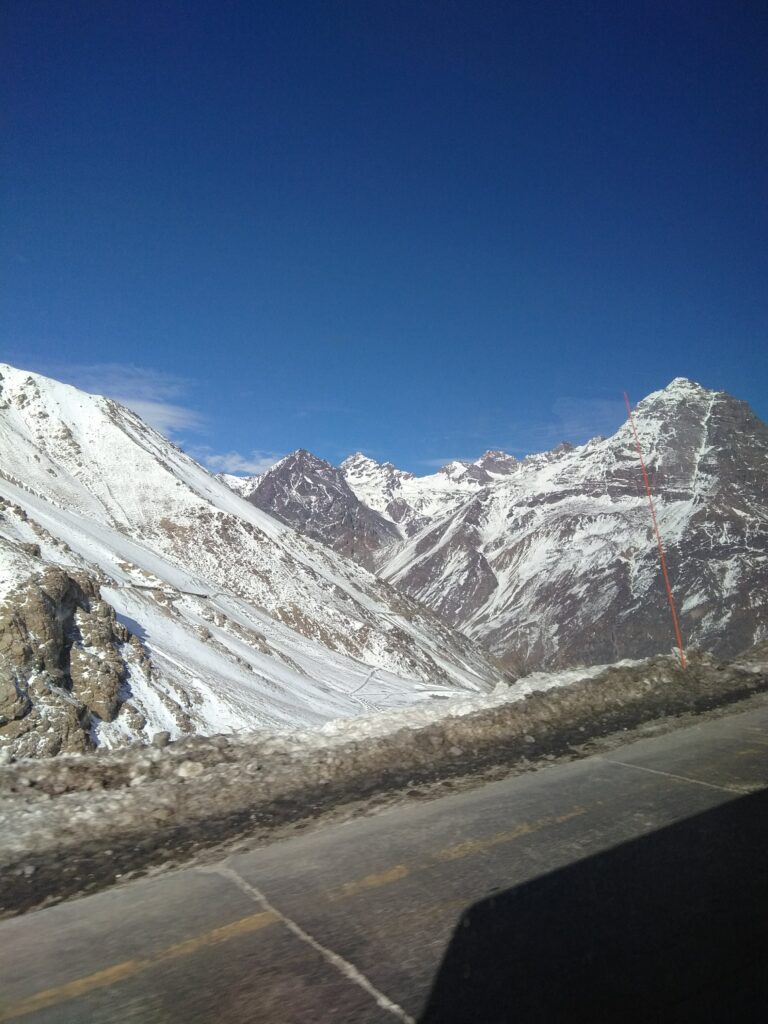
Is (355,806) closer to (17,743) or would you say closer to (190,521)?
(17,743)

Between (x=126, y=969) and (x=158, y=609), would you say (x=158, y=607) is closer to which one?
(x=158, y=609)

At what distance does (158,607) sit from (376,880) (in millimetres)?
48697

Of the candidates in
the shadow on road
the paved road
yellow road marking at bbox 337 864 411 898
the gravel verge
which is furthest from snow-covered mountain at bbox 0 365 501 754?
the shadow on road

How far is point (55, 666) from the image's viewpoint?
92.0 feet

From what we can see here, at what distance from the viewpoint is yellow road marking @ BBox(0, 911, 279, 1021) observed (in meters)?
3.65

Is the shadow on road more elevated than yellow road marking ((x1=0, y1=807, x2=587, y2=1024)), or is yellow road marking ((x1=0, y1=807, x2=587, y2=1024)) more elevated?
the shadow on road

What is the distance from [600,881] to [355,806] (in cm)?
302

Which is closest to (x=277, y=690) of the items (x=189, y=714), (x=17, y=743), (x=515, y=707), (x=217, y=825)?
(x=189, y=714)

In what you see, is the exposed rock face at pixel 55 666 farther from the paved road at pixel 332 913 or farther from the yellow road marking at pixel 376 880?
the yellow road marking at pixel 376 880

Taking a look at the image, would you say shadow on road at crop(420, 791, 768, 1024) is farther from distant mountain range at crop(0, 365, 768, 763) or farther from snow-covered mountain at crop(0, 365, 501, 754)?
snow-covered mountain at crop(0, 365, 501, 754)

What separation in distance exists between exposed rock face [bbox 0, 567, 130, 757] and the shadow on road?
22.0 m

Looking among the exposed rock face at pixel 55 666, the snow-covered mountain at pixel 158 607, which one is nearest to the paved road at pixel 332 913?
the exposed rock face at pixel 55 666

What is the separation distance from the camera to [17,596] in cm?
2814

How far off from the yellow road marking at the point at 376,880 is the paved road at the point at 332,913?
19 mm
